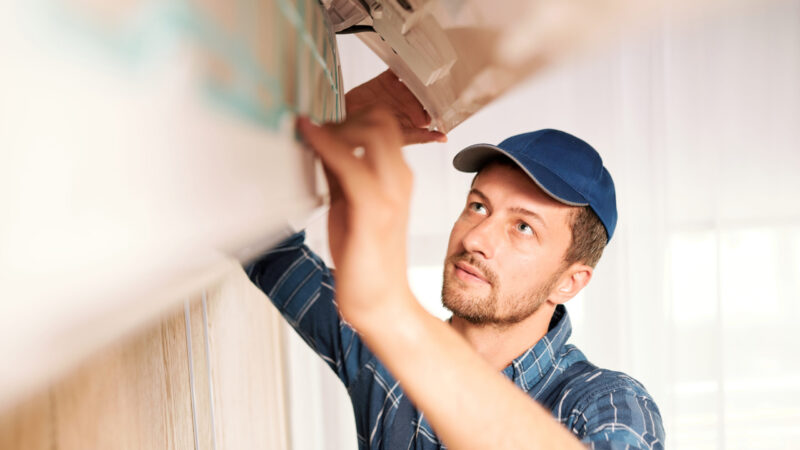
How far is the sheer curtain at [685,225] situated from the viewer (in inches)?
97.3

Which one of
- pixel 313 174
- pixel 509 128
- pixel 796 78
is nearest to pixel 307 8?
pixel 313 174

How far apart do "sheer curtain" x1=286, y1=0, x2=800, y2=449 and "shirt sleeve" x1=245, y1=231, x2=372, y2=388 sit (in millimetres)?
1313

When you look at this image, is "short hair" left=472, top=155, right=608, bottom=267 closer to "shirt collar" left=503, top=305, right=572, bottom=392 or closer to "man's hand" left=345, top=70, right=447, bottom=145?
"shirt collar" left=503, top=305, right=572, bottom=392

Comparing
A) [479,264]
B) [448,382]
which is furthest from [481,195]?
[448,382]

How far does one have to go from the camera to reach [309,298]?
41.2 inches

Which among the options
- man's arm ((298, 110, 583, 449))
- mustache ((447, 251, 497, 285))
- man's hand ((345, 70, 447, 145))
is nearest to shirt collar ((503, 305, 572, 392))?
mustache ((447, 251, 497, 285))

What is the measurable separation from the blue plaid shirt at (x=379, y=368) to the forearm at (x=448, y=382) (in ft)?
1.52

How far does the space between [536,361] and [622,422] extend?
37 centimetres

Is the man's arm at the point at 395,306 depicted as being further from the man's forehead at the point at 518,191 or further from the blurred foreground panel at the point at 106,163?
the man's forehead at the point at 518,191

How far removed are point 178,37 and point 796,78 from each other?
2.99 m

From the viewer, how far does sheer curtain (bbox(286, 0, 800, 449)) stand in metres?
2.47

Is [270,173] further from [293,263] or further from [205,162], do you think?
[293,263]

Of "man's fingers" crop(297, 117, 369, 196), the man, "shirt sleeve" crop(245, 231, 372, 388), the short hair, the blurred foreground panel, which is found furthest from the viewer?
the short hair

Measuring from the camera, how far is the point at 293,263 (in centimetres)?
101
